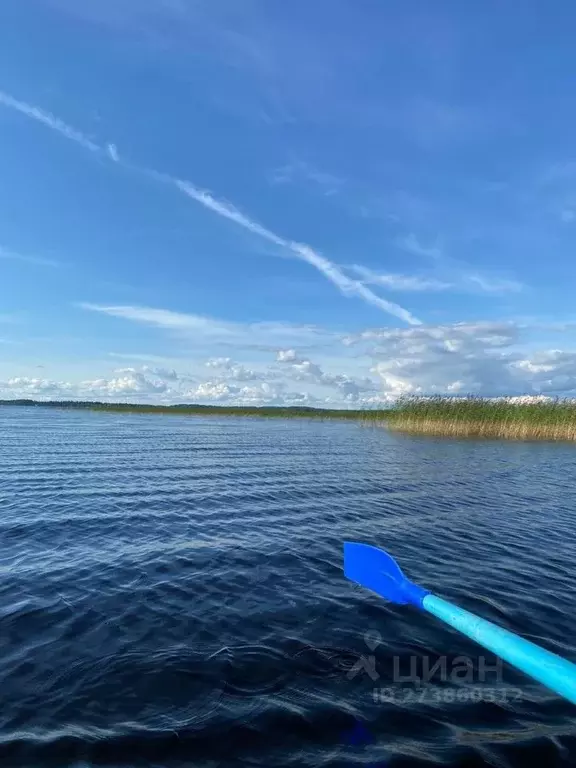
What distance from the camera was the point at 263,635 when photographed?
7.83 metres

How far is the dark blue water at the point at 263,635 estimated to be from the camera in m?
5.41

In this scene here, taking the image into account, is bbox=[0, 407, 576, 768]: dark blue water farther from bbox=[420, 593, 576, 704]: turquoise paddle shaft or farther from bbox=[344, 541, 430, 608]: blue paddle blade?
bbox=[420, 593, 576, 704]: turquoise paddle shaft

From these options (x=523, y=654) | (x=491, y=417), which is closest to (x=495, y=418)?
Answer: (x=491, y=417)

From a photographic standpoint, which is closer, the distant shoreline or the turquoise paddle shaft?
the turquoise paddle shaft

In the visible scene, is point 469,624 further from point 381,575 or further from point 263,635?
point 263,635

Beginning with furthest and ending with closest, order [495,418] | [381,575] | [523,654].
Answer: [495,418] → [381,575] → [523,654]

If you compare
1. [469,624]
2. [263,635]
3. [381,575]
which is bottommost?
[263,635]

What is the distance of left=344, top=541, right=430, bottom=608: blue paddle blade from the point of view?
6.44 meters

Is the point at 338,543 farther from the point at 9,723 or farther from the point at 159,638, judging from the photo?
the point at 9,723

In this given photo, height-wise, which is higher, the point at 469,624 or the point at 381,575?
the point at 469,624

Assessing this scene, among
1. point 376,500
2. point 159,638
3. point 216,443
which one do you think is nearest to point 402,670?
point 159,638

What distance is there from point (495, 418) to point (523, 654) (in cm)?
6151

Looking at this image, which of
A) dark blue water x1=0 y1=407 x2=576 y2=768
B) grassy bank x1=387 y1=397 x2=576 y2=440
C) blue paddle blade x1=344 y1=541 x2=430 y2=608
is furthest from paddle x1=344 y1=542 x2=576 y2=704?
grassy bank x1=387 y1=397 x2=576 y2=440

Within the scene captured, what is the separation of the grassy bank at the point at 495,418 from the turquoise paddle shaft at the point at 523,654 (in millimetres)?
59387
